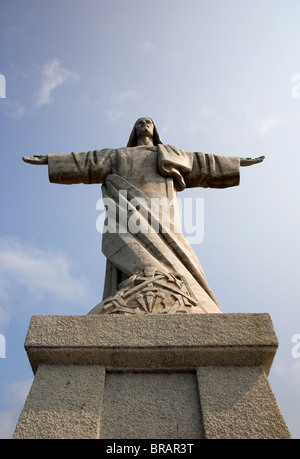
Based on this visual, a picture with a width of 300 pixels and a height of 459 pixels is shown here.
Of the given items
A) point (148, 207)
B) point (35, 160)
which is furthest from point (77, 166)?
point (148, 207)

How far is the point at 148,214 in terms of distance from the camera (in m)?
5.15

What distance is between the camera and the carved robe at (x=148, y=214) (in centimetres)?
405

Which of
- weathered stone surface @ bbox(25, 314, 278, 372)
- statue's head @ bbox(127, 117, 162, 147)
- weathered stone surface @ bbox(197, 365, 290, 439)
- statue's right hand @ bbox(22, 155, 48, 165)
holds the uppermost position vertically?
statue's head @ bbox(127, 117, 162, 147)

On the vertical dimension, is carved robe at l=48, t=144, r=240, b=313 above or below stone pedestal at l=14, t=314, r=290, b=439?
above

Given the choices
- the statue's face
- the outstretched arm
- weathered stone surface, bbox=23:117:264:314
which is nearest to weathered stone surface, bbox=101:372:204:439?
weathered stone surface, bbox=23:117:264:314

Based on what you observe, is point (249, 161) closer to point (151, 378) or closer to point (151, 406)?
point (151, 378)

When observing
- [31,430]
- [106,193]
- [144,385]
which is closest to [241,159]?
[106,193]

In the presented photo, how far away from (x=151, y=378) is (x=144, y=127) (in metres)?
4.96

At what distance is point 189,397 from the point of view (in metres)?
3.12

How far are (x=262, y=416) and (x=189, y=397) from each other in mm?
529

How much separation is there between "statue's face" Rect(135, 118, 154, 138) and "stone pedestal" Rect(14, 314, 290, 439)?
4457 millimetres

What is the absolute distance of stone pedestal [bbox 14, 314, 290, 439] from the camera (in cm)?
288

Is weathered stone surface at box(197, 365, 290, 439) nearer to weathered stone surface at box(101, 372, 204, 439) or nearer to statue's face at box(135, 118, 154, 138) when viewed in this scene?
weathered stone surface at box(101, 372, 204, 439)
